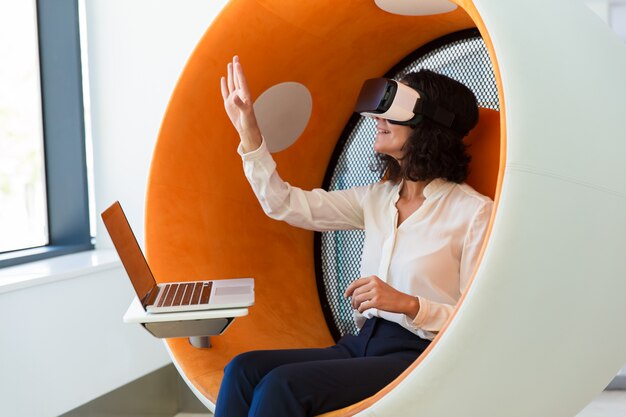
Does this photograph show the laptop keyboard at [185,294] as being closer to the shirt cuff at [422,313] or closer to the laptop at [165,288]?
the laptop at [165,288]

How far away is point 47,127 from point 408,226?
1.67 m

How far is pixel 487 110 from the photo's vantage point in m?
2.18

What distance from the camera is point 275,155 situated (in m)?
2.44

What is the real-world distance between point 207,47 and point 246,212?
1.74 feet

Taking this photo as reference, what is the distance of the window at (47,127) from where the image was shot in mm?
2930

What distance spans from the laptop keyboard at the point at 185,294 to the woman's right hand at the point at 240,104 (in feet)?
1.20

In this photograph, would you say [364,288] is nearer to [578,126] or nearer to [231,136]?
[578,126]

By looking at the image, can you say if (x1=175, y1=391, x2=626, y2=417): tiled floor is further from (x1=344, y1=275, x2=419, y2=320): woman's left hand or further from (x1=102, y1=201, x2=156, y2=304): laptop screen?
(x1=344, y1=275, x2=419, y2=320): woman's left hand

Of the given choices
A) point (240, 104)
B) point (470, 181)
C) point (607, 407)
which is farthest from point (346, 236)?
point (607, 407)

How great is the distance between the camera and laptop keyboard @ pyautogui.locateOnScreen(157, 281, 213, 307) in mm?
1787

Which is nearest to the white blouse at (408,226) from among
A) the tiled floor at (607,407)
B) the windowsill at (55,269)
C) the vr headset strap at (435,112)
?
the vr headset strap at (435,112)

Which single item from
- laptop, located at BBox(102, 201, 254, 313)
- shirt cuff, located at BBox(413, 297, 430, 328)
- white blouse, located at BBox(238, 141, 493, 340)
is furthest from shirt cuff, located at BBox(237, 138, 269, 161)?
shirt cuff, located at BBox(413, 297, 430, 328)

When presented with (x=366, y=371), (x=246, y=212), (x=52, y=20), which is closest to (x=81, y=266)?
(x=246, y=212)

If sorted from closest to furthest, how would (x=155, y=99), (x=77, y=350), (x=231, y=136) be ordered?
1. (x=231, y=136)
2. (x=77, y=350)
3. (x=155, y=99)
